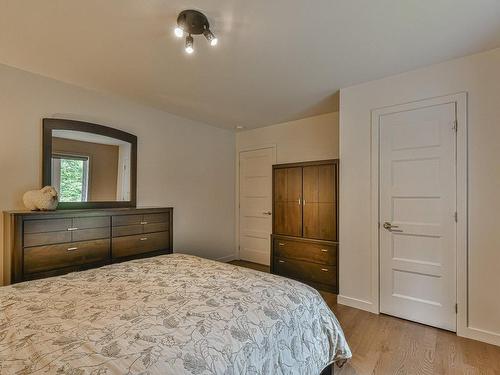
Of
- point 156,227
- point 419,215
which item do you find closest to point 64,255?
point 156,227

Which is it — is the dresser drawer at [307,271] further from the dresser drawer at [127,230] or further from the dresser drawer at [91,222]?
the dresser drawer at [91,222]

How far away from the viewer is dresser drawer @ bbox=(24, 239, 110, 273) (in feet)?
7.03

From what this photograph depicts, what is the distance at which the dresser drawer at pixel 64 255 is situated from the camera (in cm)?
214

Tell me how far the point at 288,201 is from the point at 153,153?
1958 millimetres

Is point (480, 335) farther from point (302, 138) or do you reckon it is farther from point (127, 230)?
point (127, 230)

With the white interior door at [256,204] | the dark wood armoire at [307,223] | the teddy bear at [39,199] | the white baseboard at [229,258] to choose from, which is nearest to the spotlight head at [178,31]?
the teddy bear at [39,199]

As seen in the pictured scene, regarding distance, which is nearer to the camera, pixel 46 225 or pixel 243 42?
pixel 243 42

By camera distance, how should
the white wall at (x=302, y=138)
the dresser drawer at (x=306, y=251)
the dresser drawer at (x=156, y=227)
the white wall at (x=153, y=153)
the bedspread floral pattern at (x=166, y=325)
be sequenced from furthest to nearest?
the white wall at (x=302, y=138) → the dresser drawer at (x=306, y=251) → the dresser drawer at (x=156, y=227) → the white wall at (x=153, y=153) → the bedspread floral pattern at (x=166, y=325)

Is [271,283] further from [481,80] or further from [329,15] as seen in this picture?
[481,80]

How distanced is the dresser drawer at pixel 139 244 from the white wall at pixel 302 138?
7.56ft

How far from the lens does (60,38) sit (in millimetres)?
1995

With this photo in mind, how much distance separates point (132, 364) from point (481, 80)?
3092mm

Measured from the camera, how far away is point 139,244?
9.36 feet

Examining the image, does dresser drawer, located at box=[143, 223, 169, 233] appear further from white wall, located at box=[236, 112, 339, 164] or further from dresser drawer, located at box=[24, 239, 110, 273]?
white wall, located at box=[236, 112, 339, 164]
